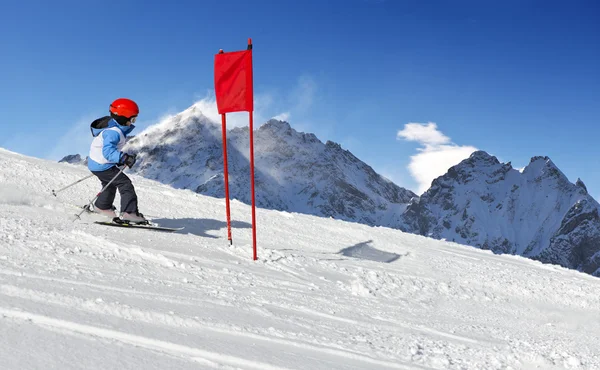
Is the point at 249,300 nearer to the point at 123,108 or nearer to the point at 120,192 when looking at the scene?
the point at 120,192

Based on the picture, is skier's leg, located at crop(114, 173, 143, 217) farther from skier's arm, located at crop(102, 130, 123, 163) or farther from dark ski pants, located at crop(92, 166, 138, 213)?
skier's arm, located at crop(102, 130, 123, 163)

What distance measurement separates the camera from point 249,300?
468 centimetres

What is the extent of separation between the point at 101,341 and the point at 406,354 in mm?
2260

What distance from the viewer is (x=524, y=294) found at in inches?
326

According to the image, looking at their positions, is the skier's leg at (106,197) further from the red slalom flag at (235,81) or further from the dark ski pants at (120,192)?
the red slalom flag at (235,81)

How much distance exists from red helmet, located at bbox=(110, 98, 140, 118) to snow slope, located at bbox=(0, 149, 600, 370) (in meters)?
1.70

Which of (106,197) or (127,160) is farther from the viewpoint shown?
(106,197)

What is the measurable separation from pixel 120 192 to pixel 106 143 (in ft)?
2.54

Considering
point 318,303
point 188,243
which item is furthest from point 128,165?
point 318,303

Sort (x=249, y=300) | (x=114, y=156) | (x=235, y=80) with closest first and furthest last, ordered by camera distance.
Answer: (x=249, y=300), (x=114, y=156), (x=235, y=80)

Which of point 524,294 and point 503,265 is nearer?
point 524,294

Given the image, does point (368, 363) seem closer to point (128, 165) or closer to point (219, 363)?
point (219, 363)

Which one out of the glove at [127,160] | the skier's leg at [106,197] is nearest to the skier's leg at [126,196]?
the skier's leg at [106,197]

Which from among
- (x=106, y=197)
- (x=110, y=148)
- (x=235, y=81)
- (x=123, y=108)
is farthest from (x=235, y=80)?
(x=106, y=197)
